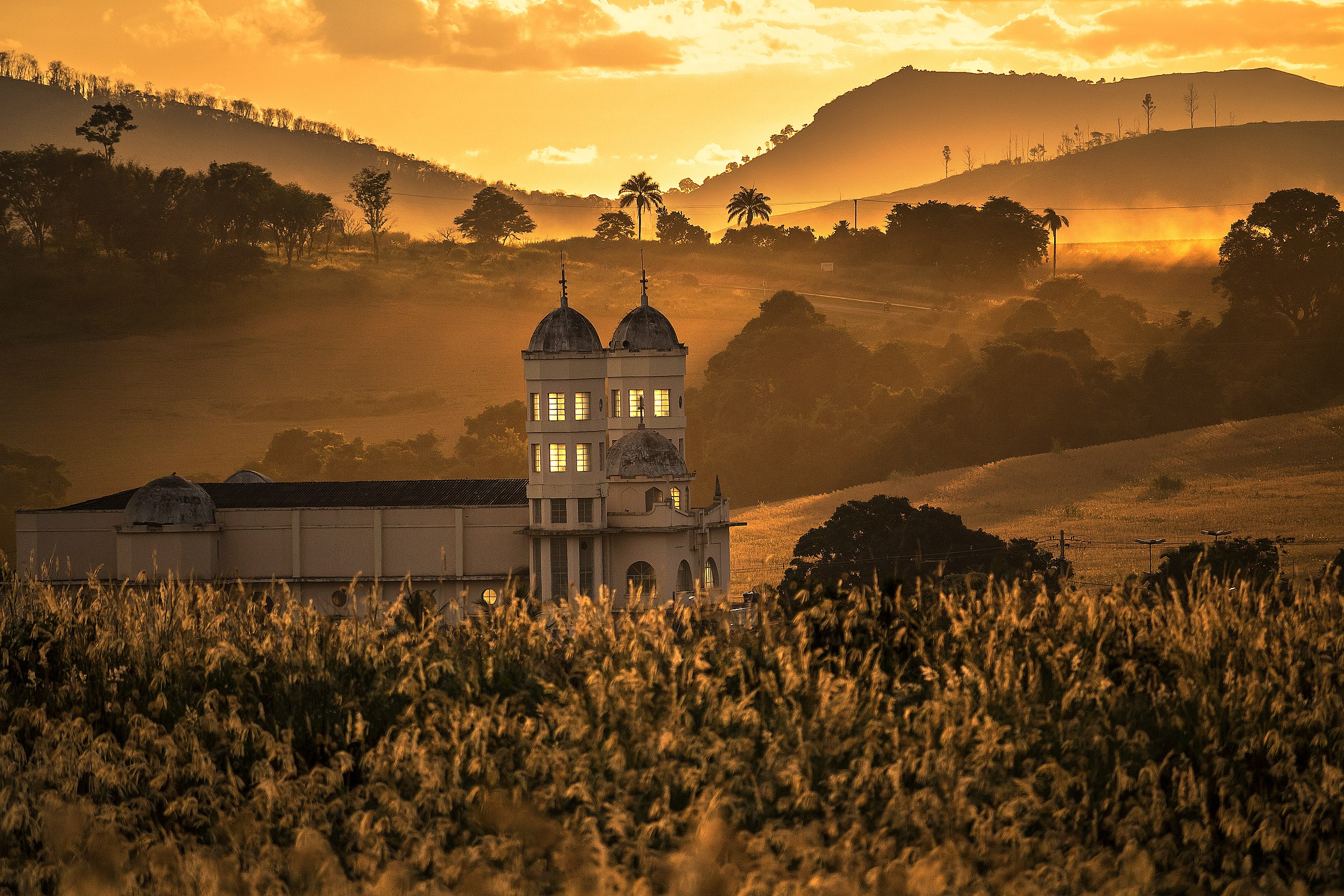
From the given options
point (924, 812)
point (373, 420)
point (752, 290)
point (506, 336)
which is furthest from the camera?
point (752, 290)

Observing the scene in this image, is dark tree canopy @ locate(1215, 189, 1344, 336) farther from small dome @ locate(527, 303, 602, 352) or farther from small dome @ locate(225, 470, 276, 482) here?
small dome @ locate(225, 470, 276, 482)

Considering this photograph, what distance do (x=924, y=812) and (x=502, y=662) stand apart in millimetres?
6519

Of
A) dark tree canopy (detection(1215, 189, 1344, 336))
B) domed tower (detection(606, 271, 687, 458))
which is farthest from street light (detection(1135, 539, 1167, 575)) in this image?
dark tree canopy (detection(1215, 189, 1344, 336))

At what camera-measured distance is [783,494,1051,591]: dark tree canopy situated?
221 feet

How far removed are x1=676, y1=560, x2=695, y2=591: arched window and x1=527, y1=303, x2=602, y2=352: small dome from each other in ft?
26.7

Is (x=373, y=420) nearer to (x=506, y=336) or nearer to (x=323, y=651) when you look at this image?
(x=506, y=336)

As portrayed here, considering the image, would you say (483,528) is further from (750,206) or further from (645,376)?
(750,206)

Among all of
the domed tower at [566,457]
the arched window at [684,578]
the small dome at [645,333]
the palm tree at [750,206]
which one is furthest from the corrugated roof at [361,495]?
the palm tree at [750,206]

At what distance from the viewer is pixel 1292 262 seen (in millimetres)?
132500

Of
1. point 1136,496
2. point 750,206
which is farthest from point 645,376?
point 750,206

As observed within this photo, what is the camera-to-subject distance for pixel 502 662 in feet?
71.3

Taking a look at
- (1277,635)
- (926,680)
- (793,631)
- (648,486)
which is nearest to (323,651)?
(793,631)

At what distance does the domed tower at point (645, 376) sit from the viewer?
63094mm

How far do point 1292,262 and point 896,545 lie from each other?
7706cm
